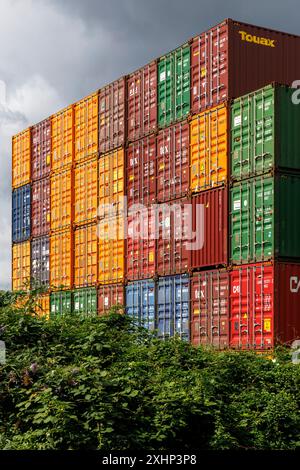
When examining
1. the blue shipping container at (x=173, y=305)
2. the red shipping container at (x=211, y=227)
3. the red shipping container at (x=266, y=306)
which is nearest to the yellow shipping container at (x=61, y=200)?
the blue shipping container at (x=173, y=305)

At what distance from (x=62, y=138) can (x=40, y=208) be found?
409 centimetres

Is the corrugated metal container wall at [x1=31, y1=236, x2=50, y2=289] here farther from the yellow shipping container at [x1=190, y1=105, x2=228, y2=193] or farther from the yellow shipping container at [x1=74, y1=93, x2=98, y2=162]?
the yellow shipping container at [x1=190, y1=105, x2=228, y2=193]

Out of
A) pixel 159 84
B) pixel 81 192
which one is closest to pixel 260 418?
pixel 159 84

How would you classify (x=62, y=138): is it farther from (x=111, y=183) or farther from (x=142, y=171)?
(x=142, y=171)

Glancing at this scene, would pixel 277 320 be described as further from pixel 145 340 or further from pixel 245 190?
pixel 145 340

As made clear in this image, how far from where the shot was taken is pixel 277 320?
2475 cm

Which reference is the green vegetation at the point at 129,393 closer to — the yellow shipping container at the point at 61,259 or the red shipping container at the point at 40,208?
the yellow shipping container at the point at 61,259

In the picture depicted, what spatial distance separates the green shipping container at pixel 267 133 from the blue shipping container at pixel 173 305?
5.01 m

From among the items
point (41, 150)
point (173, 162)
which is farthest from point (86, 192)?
point (173, 162)

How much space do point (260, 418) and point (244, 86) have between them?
56.0ft

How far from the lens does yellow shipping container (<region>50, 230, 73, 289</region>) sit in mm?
36719

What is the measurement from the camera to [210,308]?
27375 millimetres

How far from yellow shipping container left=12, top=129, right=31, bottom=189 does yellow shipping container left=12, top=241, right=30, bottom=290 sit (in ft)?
11.8

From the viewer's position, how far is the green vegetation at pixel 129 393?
35.7 feet
